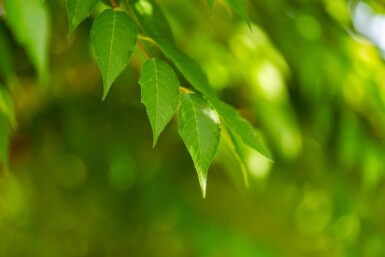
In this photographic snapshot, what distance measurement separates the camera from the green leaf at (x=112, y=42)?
48 centimetres

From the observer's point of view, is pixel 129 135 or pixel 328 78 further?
pixel 129 135

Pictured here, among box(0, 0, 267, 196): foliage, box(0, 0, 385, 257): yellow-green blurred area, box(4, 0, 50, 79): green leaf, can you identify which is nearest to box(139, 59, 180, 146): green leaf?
box(0, 0, 267, 196): foliage

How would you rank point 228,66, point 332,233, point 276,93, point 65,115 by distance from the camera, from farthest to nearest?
point 332,233 → point 65,115 → point 228,66 → point 276,93

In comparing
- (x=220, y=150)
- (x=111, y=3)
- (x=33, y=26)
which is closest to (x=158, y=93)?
(x=111, y=3)

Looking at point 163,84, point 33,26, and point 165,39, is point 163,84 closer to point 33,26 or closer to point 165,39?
point 165,39

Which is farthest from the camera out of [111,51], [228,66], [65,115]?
[65,115]

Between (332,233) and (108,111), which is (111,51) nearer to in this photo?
(108,111)

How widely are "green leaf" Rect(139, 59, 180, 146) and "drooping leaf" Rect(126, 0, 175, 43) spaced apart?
8 cm

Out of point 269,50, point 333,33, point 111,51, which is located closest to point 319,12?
point 333,33

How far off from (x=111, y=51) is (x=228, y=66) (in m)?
0.69

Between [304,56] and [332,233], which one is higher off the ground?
[304,56]

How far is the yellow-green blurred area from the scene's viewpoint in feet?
3.81

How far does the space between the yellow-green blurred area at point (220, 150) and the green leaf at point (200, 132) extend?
446 mm

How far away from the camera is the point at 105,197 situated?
1.61 m
